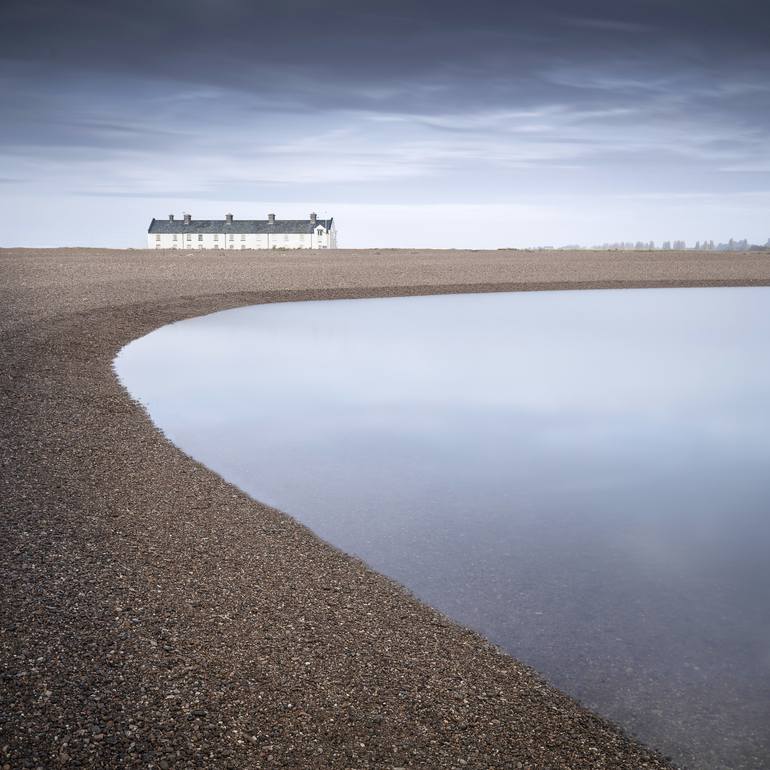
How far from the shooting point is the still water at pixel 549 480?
5.95 metres

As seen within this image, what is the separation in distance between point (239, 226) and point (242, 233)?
5.46 feet

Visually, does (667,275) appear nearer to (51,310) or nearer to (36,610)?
(51,310)

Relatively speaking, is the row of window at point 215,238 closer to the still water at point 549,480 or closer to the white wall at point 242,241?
the white wall at point 242,241

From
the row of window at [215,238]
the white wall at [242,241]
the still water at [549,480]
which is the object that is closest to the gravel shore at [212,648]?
Result: the still water at [549,480]

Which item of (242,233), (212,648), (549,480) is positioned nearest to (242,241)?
(242,233)

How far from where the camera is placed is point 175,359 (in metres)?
19.1

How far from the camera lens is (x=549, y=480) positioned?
33.3 feet

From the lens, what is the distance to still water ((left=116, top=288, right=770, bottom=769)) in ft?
19.5

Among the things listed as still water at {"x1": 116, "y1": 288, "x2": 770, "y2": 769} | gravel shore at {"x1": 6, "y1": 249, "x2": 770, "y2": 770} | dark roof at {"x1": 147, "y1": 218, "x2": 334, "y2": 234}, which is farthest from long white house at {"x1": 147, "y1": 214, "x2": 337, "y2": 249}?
gravel shore at {"x1": 6, "y1": 249, "x2": 770, "y2": 770}

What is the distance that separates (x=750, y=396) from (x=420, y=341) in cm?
913

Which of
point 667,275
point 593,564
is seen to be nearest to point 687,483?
point 593,564

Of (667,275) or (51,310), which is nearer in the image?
(51,310)

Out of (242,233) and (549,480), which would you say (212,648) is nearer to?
(549,480)

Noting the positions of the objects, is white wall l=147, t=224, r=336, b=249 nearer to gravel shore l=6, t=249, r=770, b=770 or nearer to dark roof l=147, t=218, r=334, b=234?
dark roof l=147, t=218, r=334, b=234
